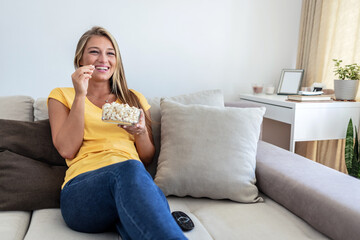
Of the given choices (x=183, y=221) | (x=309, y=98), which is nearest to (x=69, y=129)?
(x=183, y=221)

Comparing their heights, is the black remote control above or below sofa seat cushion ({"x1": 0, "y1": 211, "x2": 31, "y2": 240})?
above

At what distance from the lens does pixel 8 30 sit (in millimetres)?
1945

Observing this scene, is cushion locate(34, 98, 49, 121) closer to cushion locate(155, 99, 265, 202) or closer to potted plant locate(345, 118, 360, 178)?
cushion locate(155, 99, 265, 202)

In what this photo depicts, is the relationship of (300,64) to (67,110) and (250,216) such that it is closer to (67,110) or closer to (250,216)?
(250,216)

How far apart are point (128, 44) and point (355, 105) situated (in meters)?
1.62

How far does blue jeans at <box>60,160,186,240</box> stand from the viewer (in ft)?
2.74

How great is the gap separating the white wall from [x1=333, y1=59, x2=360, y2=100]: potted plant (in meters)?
0.65

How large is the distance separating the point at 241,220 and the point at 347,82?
4.34 feet

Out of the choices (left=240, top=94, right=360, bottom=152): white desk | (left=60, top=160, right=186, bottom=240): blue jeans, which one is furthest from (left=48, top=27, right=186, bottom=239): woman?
(left=240, top=94, right=360, bottom=152): white desk

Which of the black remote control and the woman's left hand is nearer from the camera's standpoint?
the black remote control

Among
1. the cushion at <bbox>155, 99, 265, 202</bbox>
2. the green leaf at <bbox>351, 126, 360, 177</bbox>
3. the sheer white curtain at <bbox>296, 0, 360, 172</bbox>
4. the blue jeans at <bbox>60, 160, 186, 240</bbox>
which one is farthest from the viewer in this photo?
the sheer white curtain at <bbox>296, 0, 360, 172</bbox>

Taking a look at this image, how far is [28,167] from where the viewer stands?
1299mm

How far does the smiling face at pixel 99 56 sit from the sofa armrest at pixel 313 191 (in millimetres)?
866

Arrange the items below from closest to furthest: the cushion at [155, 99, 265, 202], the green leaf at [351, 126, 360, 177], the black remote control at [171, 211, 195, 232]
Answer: the black remote control at [171, 211, 195, 232] < the cushion at [155, 99, 265, 202] < the green leaf at [351, 126, 360, 177]
